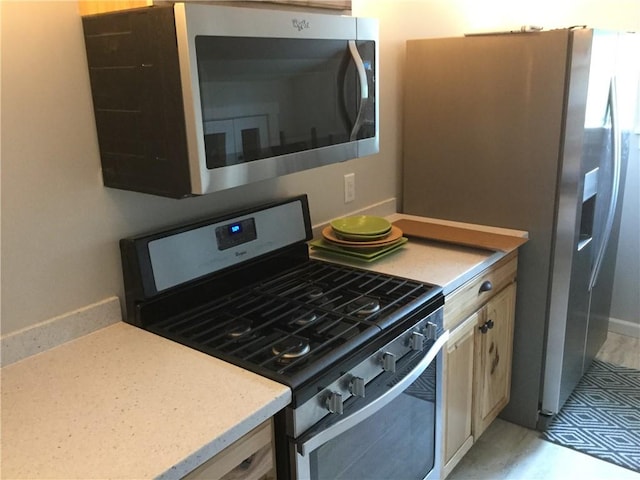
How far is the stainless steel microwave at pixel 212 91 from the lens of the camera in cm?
117

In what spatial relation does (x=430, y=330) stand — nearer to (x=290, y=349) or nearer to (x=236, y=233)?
(x=290, y=349)

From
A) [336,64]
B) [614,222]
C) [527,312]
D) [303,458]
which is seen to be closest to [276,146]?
[336,64]

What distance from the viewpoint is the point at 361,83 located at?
160cm

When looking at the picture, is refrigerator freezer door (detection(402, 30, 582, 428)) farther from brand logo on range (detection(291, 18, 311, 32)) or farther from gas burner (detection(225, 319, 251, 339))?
gas burner (detection(225, 319, 251, 339))

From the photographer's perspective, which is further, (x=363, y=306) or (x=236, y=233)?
(x=236, y=233)

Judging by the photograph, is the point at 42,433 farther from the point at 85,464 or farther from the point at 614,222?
the point at 614,222

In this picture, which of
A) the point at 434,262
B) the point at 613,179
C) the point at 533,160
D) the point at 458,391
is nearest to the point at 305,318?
the point at 434,262

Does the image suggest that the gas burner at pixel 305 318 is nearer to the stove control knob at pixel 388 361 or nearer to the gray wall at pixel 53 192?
the stove control knob at pixel 388 361

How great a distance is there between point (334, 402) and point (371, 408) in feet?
0.49

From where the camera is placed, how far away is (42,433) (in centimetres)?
106

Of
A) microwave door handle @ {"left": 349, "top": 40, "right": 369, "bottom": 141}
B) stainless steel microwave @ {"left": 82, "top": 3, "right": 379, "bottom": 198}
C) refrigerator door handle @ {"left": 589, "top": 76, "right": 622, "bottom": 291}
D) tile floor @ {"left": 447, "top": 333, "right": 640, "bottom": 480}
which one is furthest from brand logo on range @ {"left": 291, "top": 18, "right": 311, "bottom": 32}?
tile floor @ {"left": 447, "top": 333, "right": 640, "bottom": 480}

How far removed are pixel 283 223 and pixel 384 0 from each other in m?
1.01

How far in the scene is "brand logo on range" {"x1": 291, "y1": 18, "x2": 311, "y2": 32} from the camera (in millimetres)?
1354

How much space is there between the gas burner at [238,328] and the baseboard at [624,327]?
255 cm
